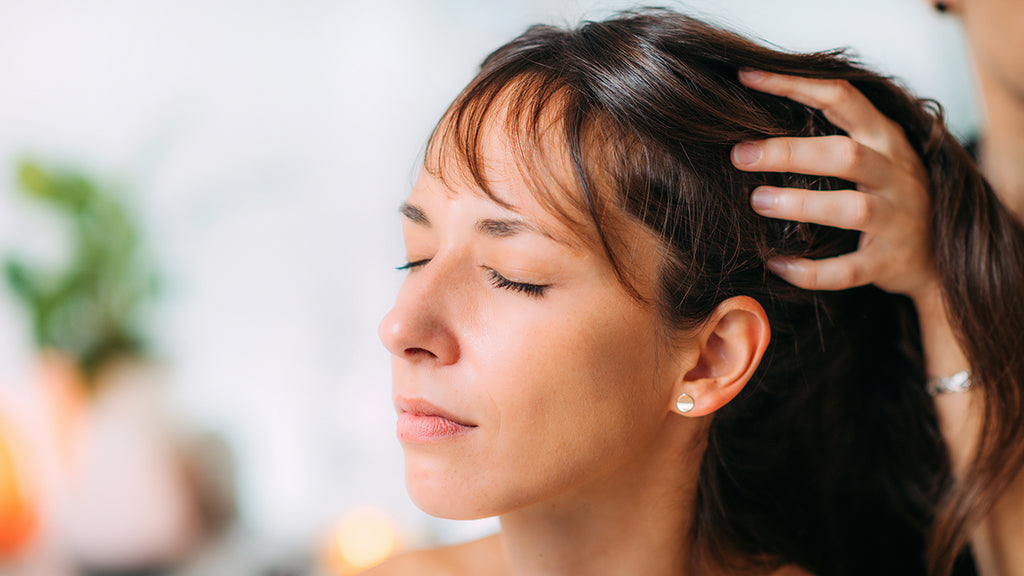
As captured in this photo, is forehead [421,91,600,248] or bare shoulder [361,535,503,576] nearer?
forehead [421,91,600,248]

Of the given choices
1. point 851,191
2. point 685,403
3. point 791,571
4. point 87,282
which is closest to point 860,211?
point 851,191

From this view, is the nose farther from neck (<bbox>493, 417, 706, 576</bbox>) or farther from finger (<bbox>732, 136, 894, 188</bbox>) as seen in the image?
finger (<bbox>732, 136, 894, 188</bbox>)

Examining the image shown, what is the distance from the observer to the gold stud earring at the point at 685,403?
0.78 meters

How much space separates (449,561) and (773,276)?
0.56 metres

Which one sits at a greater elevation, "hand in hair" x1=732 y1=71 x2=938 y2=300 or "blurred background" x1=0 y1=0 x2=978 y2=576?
"hand in hair" x1=732 y1=71 x2=938 y2=300

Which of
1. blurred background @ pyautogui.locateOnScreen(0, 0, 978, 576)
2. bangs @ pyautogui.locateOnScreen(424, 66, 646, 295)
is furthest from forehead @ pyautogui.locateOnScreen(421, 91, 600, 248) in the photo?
blurred background @ pyautogui.locateOnScreen(0, 0, 978, 576)

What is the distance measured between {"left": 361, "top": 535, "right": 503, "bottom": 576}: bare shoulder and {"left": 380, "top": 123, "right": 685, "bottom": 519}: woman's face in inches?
11.2

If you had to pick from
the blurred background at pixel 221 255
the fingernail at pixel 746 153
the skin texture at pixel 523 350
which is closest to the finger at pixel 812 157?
the fingernail at pixel 746 153

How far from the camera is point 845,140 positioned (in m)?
0.78

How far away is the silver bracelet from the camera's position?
0.94 metres

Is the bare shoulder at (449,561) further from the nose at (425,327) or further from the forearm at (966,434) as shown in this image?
the forearm at (966,434)

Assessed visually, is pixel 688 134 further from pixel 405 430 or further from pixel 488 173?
pixel 405 430

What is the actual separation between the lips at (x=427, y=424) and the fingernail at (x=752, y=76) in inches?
18.0

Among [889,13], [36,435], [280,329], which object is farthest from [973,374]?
[36,435]
